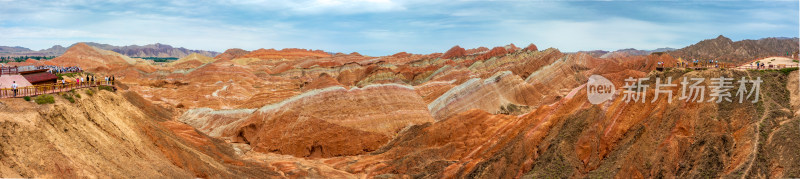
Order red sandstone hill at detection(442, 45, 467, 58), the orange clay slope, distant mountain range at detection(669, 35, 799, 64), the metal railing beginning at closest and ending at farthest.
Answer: the orange clay slope, the metal railing, distant mountain range at detection(669, 35, 799, 64), red sandstone hill at detection(442, 45, 467, 58)

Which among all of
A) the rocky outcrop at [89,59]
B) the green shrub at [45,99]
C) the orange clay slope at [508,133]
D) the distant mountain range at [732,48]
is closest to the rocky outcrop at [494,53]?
the distant mountain range at [732,48]

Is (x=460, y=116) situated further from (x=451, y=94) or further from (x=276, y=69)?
(x=276, y=69)

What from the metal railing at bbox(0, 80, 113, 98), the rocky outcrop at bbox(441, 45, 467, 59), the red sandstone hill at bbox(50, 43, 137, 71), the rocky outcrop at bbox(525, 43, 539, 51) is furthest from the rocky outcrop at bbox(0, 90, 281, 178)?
the red sandstone hill at bbox(50, 43, 137, 71)

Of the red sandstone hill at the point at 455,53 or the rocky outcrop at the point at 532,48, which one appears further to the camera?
the red sandstone hill at the point at 455,53

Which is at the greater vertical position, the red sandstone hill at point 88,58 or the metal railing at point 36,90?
the red sandstone hill at point 88,58

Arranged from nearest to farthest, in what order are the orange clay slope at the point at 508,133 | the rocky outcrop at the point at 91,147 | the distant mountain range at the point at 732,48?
the rocky outcrop at the point at 91,147
the orange clay slope at the point at 508,133
the distant mountain range at the point at 732,48

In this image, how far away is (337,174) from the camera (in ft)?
116

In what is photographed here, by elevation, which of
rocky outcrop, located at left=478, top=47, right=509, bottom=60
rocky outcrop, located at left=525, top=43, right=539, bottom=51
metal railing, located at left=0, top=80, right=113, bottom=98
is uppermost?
rocky outcrop, located at left=525, top=43, right=539, bottom=51

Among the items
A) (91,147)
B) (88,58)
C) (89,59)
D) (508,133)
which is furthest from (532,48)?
(88,58)

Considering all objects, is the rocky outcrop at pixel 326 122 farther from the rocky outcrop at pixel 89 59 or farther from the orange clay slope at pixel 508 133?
the rocky outcrop at pixel 89 59

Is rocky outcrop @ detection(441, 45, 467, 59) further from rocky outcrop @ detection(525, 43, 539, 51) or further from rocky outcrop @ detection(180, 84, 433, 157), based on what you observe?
rocky outcrop @ detection(180, 84, 433, 157)

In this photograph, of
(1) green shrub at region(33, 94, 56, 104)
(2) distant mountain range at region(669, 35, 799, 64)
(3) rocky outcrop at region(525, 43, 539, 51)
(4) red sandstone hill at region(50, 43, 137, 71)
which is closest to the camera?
(1) green shrub at region(33, 94, 56, 104)

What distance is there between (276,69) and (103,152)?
120777mm

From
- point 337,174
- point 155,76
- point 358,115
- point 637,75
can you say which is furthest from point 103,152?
point 155,76
